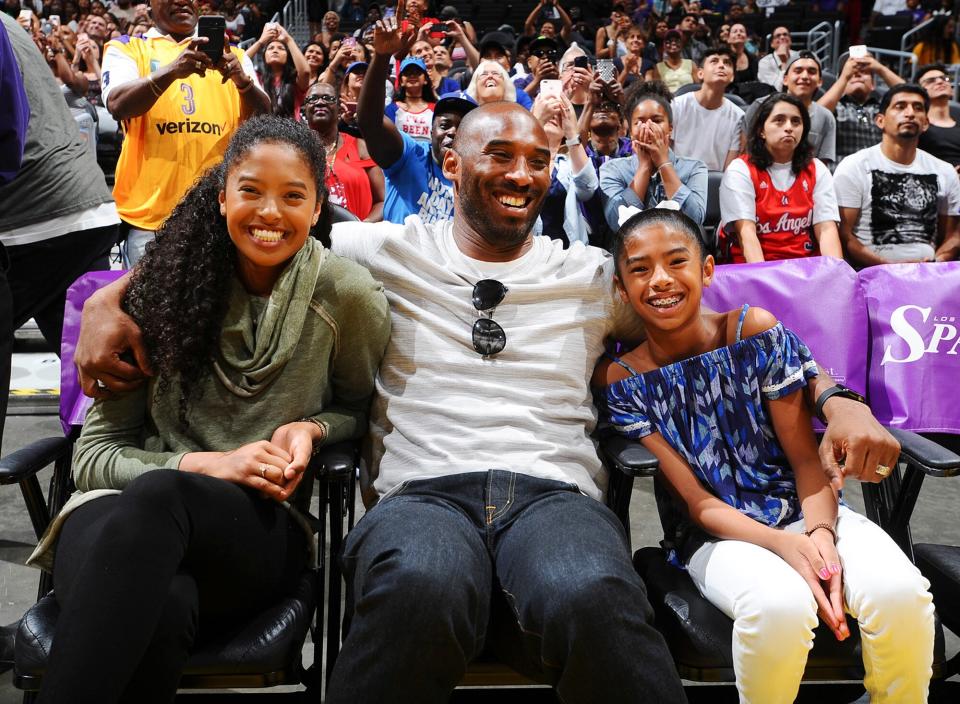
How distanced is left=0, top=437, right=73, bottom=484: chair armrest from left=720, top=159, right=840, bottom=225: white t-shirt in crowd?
2807 millimetres

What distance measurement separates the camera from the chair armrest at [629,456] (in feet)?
5.84

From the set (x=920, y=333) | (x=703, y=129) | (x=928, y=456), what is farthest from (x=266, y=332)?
(x=703, y=129)

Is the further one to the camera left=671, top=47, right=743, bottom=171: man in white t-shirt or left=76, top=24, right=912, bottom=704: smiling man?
left=671, top=47, right=743, bottom=171: man in white t-shirt

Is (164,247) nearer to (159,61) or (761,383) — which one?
(761,383)

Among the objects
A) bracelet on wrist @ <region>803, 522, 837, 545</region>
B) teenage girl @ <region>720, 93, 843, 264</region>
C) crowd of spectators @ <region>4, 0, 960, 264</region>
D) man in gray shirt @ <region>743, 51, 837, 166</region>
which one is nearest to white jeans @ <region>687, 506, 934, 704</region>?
bracelet on wrist @ <region>803, 522, 837, 545</region>

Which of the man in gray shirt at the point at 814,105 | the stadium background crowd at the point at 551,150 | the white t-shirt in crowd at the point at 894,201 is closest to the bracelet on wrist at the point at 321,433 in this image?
the stadium background crowd at the point at 551,150

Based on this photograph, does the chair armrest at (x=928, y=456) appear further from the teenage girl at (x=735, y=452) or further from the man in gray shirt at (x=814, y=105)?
the man in gray shirt at (x=814, y=105)

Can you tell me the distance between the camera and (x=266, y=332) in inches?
72.9

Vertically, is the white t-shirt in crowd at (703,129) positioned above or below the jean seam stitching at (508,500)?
above

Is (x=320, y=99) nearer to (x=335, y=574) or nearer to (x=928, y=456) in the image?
(x=335, y=574)

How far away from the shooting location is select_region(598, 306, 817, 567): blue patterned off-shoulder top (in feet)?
6.40

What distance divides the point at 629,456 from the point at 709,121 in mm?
4187

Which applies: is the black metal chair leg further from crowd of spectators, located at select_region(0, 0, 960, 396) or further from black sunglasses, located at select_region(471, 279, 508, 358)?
crowd of spectators, located at select_region(0, 0, 960, 396)

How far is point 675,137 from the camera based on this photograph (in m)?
5.59
